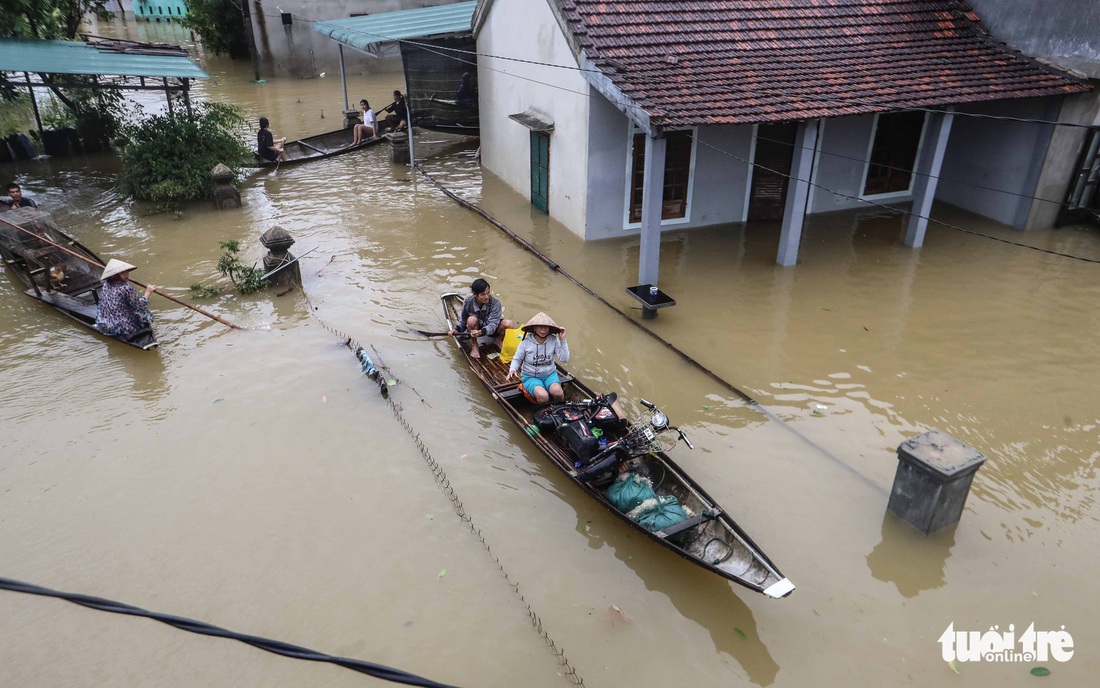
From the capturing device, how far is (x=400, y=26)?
68.8 ft

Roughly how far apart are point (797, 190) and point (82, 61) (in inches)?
669

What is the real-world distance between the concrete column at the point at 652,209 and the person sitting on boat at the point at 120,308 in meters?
7.95

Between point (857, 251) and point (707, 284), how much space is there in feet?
11.8

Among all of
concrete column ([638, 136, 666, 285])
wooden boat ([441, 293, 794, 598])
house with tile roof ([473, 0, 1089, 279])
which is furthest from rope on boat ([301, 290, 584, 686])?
house with tile roof ([473, 0, 1089, 279])

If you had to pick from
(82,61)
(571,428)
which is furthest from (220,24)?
(571,428)

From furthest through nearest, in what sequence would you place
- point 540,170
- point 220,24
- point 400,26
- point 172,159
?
point 220,24
point 400,26
point 172,159
point 540,170

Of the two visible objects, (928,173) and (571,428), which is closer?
(571,428)

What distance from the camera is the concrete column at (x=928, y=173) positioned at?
13008mm

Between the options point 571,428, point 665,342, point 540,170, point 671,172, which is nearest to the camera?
point 571,428

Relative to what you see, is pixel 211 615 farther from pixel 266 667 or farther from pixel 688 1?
pixel 688 1

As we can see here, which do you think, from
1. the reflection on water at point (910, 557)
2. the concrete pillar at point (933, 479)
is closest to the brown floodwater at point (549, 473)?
the reflection on water at point (910, 557)

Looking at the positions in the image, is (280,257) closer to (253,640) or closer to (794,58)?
(794,58)

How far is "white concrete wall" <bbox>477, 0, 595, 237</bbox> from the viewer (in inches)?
535

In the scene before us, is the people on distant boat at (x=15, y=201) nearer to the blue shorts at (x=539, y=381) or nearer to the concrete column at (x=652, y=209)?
the blue shorts at (x=539, y=381)
